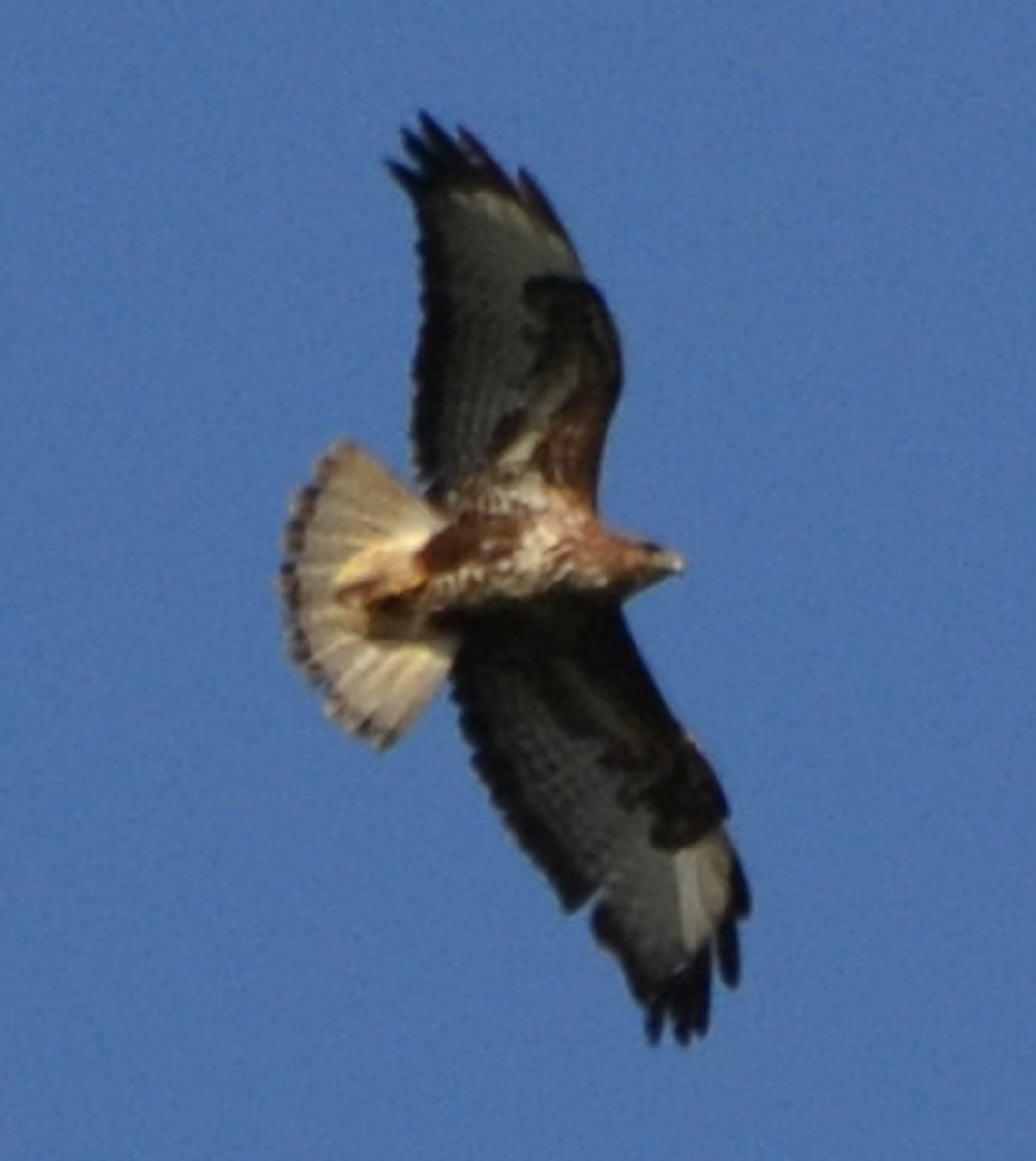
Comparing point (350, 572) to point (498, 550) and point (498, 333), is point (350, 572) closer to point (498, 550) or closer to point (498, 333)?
point (498, 550)

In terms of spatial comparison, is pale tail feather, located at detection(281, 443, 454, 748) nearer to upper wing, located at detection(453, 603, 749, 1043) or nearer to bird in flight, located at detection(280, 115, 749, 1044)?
bird in flight, located at detection(280, 115, 749, 1044)

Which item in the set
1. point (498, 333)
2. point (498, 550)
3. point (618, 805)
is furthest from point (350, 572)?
point (618, 805)

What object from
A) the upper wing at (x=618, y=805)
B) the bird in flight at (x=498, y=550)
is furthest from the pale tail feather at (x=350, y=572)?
the upper wing at (x=618, y=805)

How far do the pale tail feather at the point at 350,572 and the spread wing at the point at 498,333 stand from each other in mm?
161

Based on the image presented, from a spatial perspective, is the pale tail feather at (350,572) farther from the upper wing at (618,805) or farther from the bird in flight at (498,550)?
the upper wing at (618,805)

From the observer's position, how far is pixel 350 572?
1727cm

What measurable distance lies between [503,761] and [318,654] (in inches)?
31.0

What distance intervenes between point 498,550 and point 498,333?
0.68 m

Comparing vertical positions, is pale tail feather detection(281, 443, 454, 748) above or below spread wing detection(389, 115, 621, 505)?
below

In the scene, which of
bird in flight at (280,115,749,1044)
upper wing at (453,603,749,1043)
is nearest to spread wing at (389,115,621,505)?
bird in flight at (280,115,749,1044)

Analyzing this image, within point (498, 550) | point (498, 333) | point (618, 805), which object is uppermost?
point (498, 333)

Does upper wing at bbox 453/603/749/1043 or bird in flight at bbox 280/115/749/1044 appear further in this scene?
upper wing at bbox 453/603/749/1043

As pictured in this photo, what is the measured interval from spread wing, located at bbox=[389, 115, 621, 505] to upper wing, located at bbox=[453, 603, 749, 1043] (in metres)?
0.62

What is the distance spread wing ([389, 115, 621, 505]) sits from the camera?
1712 centimetres
